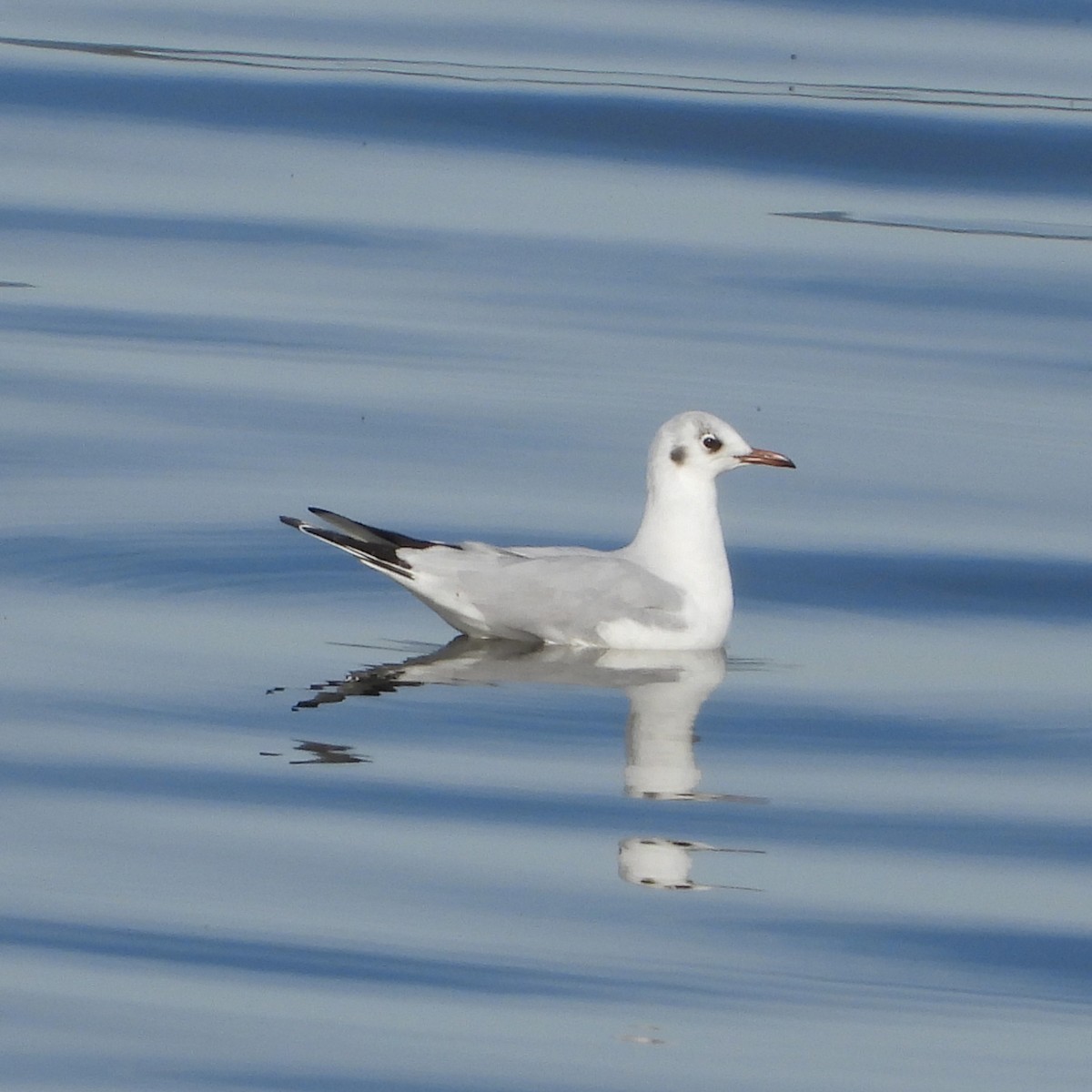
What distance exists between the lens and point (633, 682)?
26.1ft

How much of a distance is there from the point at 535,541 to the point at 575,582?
1017 millimetres

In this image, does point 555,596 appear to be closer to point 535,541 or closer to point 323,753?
point 535,541

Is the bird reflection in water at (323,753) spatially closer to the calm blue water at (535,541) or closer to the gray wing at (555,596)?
the calm blue water at (535,541)

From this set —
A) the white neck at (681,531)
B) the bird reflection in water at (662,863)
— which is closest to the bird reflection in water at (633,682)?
the bird reflection in water at (662,863)

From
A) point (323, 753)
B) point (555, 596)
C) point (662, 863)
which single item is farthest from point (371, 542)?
point (662, 863)

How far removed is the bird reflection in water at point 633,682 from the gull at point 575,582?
0.23 ft

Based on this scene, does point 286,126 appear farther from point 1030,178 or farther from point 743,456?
point 743,456

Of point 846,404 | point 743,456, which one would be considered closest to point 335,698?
point 743,456

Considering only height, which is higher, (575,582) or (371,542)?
(371,542)

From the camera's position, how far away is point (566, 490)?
982 centimetres

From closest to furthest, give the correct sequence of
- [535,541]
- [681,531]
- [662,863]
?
[662,863] → [681,531] → [535,541]

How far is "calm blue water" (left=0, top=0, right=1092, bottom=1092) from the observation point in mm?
5543

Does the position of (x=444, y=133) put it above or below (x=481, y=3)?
below

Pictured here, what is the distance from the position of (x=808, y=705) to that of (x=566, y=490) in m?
2.38
